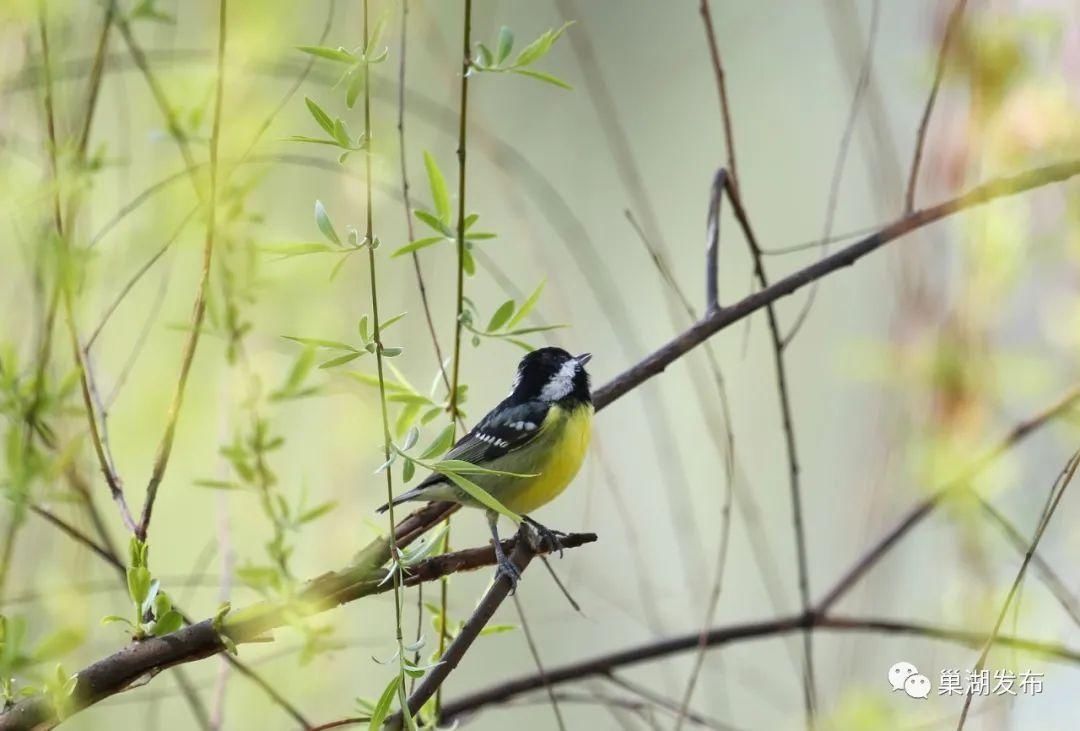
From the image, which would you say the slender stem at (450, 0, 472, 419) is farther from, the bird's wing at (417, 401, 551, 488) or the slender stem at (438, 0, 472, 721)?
the bird's wing at (417, 401, 551, 488)

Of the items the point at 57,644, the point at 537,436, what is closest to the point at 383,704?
the point at 57,644

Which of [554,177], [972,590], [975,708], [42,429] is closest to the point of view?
[42,429]

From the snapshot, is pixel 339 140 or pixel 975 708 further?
pixel 975 708

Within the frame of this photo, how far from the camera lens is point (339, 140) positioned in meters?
0.71

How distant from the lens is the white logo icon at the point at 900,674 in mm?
1341

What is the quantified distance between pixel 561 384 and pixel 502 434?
0.13 metres

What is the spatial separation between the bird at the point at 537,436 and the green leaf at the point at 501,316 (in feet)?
1.63

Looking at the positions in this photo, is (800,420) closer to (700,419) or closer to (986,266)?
(700,419)

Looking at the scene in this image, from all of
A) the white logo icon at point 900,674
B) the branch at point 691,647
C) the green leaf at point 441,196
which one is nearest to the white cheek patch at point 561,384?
the branch at point 691,647

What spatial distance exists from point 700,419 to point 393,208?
0.84m

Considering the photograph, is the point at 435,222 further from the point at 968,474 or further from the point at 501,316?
the point at 968,474

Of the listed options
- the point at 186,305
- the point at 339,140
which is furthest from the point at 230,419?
the point at 339,140

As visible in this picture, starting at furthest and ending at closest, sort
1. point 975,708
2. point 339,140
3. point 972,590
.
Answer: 1. point 972,590
2. point 975,708
3. point 339,140

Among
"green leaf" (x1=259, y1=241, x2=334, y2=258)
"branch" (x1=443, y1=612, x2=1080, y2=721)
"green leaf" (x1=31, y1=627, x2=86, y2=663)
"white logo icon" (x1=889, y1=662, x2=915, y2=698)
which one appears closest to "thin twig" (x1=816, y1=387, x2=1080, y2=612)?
"branch" (x1=443, y1=612, x2=1080, y2=721)
